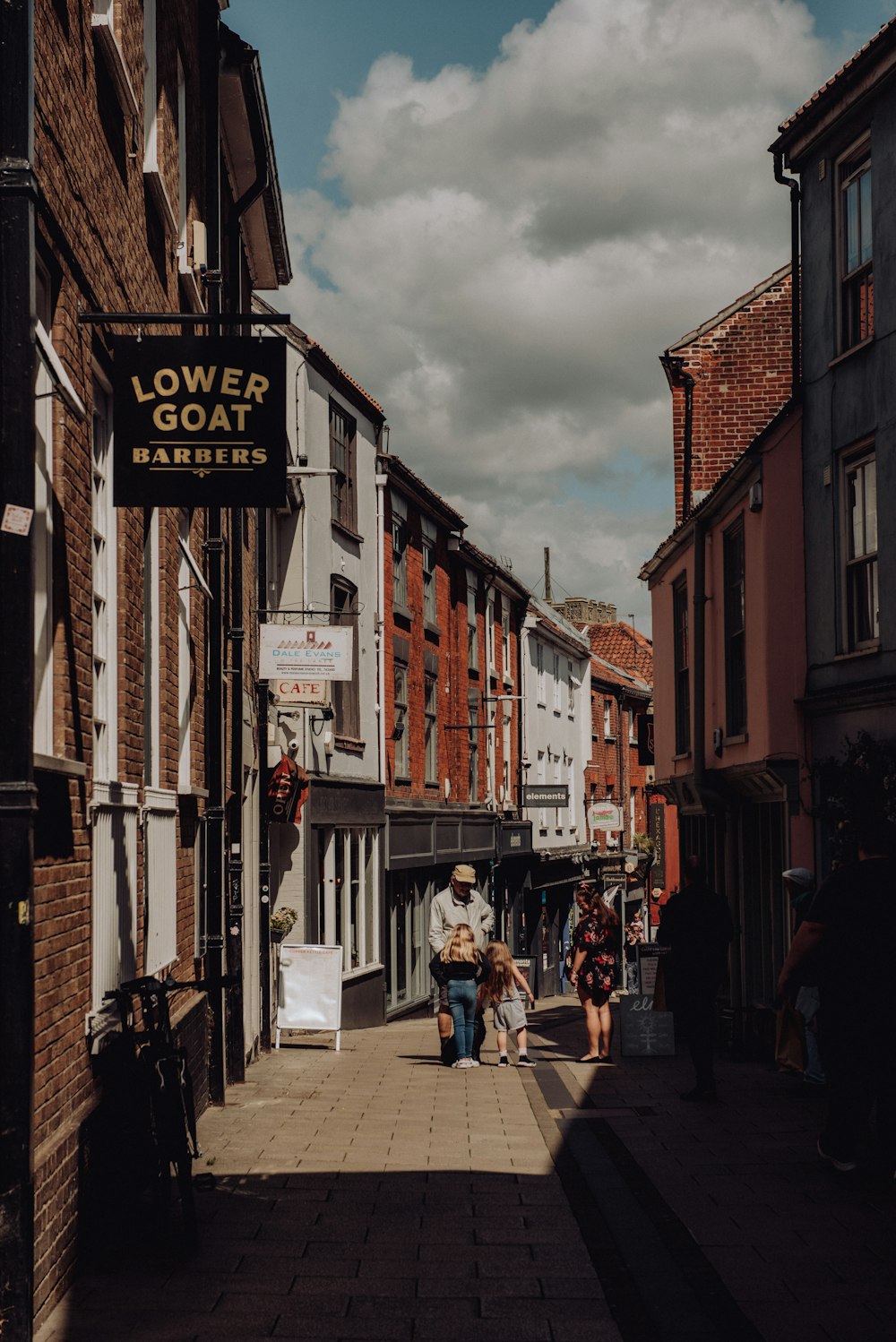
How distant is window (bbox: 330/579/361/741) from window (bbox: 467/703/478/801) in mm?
8877

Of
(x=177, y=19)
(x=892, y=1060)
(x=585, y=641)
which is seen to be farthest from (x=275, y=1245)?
(x=585, y=641)

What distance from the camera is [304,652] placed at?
17188mm

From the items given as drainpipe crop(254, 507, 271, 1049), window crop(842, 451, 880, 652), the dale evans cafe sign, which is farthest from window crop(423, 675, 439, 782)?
the dale evans cafe sign

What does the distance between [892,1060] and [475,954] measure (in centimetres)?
666

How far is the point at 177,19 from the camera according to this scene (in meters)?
11.7

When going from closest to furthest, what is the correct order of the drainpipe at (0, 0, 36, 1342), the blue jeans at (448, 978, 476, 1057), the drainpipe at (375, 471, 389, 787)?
1. the drainpipe at (0, 0, 36, 1342)
2. the blue jeans at (448, 978, 476, 1057)
3. the drainpipe at (375, 471, 389, 787)

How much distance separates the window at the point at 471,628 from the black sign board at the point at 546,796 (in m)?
3.81

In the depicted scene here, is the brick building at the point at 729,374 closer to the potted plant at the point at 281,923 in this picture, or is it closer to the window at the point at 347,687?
the window at the point at 347,687

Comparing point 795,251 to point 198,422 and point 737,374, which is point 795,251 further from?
point 198,422

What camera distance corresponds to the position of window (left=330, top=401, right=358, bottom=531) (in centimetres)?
2323

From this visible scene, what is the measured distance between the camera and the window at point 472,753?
33469 mm

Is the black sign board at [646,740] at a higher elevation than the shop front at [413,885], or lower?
higher

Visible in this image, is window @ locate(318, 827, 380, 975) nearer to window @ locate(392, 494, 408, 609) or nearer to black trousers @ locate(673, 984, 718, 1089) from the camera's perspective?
window @ locate(392, 494, 408, 609)

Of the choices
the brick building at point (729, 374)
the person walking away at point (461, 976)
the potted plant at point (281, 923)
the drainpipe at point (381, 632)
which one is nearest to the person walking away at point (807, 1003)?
the person walking away at point (461, 976)
